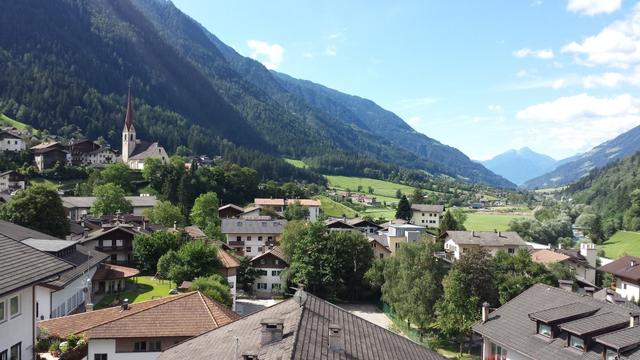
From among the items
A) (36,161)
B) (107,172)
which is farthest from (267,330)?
(36,161)

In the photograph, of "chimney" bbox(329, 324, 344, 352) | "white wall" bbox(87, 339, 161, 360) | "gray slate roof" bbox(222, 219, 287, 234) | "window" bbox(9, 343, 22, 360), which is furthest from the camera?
"gray slate roof" bbox(222, 219, 287, 234)

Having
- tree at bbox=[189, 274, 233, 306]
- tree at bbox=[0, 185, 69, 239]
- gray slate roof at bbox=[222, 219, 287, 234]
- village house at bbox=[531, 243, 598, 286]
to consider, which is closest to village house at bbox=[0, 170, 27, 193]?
gray slate roof at bbox=[222, 219, 287, 234]

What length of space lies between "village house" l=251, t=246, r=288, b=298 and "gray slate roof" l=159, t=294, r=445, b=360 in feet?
158

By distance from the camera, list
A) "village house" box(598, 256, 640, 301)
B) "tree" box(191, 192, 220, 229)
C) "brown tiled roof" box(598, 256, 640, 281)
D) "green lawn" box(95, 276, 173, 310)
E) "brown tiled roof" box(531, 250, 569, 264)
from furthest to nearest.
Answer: "tree" box(191, 192, 220, 229)
"brown tiled roof" box(531, 250, 569, 264)
"brown tiled roof" box(598, 256, 640, 281)
"village house" box(598, 256, 640, 301)
"green lawn" box(95, 276, 173, 310)

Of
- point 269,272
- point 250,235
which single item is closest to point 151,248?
point 269,272

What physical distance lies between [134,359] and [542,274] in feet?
134

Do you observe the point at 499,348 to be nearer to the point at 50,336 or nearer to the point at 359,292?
the point at 50,336

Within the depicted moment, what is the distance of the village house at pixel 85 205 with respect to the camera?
291 ft

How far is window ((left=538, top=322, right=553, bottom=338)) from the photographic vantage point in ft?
83.3

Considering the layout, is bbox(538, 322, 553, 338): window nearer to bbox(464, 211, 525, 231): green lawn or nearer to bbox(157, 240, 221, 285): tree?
bbox(157, 240, 221, 285): tree

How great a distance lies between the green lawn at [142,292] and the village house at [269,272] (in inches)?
578

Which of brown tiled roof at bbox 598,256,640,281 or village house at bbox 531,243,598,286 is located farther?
village house at bbox 531,243,598,286

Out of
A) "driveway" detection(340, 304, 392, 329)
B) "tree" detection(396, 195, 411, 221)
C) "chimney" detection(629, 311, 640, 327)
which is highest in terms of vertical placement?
"chimney" detection(629, 311, 640, 327)

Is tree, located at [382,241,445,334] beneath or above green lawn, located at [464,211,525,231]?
above
